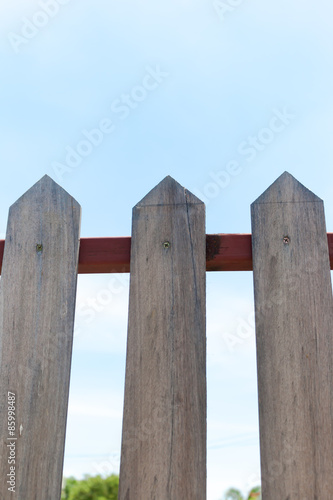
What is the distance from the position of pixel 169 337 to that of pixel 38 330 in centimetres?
45

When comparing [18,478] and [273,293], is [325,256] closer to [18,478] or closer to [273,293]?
[273,293]

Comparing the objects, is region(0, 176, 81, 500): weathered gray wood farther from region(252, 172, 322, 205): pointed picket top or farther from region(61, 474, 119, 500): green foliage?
region(61, 474, 119, 500): green foliage

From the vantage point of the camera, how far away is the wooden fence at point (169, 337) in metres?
1.37

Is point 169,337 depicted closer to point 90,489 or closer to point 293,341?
point 293,341

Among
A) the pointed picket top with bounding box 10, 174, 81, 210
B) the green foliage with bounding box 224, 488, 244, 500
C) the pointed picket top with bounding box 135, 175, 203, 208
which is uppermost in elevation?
the pointed picket top with bounding box 10, 174, 81, 210

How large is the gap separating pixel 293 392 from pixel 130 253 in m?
0.71

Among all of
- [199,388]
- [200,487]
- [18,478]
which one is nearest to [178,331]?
[199,388]

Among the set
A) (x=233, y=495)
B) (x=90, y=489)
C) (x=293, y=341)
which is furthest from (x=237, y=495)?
(x=293, y=341)

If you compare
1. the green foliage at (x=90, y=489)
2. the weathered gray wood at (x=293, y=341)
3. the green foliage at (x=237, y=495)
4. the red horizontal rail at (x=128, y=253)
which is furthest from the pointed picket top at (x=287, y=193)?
the green foliage at (x=237, y=495)

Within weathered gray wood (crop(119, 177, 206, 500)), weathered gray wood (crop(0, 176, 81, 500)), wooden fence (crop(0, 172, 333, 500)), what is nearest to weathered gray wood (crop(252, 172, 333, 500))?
wooden fence (crop(0, 172, 333, 500))

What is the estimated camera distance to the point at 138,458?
138 cm

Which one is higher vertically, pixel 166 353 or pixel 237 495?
pixel 166 353

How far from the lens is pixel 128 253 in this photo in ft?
5.47

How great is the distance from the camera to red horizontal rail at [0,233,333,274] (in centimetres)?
162
